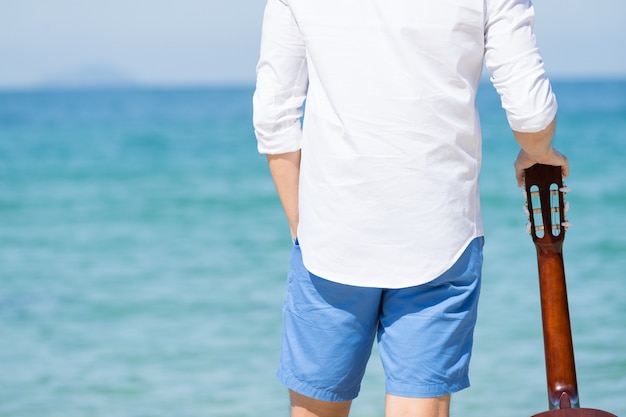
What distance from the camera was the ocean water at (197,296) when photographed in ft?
13.4

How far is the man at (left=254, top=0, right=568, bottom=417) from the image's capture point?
1.57 meters

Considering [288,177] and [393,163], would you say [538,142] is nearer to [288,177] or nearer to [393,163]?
[393,163]

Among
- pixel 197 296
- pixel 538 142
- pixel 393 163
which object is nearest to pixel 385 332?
pixel 393 163

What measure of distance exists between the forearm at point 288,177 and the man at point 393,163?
0.06 meters

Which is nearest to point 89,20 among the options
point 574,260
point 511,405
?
→ point 574,260

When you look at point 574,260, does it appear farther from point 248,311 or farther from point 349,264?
point 349,264

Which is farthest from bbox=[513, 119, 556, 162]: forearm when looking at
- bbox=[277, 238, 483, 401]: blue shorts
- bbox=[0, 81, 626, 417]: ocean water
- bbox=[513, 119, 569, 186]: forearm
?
bbox=[0, 81, 626, 417]: ocean water

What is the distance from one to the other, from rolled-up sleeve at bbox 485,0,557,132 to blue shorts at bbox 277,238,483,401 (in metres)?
0.26

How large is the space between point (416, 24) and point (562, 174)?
0.45 metres

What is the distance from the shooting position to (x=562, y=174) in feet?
5.88

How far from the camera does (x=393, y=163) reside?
1.61 metres

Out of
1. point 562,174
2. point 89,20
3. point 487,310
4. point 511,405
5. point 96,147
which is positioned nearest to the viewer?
point 562,174

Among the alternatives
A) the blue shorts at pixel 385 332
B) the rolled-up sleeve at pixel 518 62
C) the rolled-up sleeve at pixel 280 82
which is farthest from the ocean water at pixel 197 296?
the rolled-up sleeve at pixel 518 62

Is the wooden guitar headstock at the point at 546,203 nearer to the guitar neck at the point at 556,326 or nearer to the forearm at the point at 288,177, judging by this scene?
the guitar neck at the point at 556,326
